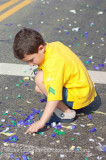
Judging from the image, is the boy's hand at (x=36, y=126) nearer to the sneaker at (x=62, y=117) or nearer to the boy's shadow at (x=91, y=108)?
the sneaker at (x=62, y=117)

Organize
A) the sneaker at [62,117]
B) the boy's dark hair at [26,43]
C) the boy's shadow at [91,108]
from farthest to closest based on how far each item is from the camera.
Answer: the boy's shadow at [91,108], the sneaker at [62,117], the boy's dark hair at [26,43]

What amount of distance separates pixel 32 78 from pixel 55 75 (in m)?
1.48

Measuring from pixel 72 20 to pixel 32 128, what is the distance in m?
4.23

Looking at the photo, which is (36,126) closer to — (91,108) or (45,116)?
(45,116)

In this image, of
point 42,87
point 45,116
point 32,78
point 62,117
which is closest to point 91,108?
point 62,117

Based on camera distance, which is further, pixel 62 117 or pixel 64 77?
pixel 62 117

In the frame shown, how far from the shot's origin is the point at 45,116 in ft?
9.67

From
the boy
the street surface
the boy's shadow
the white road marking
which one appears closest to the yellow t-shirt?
the boy

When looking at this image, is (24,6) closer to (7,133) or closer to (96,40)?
(96,40)

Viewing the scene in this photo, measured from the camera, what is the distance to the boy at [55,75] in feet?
9.46

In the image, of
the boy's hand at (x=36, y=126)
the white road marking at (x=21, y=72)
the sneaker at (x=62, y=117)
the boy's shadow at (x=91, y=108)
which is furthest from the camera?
the white road marking at (x=21, y=72)

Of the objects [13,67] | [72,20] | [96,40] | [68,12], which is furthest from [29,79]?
[68,12]

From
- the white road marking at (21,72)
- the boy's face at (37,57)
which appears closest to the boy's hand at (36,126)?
the boy's face at (37,57)

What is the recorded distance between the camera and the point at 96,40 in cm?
565
